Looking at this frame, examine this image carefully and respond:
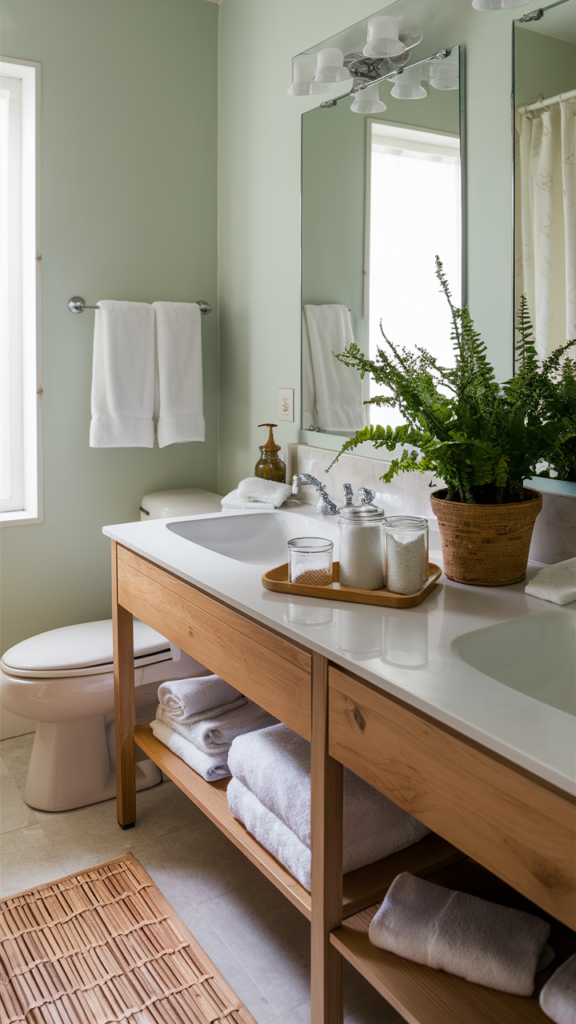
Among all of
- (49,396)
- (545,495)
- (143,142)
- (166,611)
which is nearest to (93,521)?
(49,396)

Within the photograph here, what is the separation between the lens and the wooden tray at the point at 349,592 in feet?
3.85

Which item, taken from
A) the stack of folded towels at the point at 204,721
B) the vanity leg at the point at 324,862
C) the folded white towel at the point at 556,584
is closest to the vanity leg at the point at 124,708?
→ the stack of folded towels at the point at 204,721

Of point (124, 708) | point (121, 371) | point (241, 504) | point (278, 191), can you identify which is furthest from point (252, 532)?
point (278, 191)

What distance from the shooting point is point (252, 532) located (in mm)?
1877

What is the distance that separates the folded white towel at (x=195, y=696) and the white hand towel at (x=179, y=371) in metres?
0.85

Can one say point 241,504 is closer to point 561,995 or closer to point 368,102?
point 368,102

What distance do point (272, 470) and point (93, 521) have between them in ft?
2.24

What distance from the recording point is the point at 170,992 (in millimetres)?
1405

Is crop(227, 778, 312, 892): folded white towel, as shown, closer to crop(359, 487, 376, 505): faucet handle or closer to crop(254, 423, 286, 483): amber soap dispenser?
crop(359, 487, 376, 505): faucet handle

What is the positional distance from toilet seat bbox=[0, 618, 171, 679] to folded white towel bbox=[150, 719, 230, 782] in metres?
0.25

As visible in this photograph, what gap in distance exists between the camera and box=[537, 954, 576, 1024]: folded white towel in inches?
35.2

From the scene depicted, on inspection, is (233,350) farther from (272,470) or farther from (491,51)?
(491,51)

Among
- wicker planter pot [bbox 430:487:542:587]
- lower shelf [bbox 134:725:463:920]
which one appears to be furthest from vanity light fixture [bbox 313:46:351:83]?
lower shelf [bbox 134:725:463:920]

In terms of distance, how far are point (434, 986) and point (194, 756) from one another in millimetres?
775
